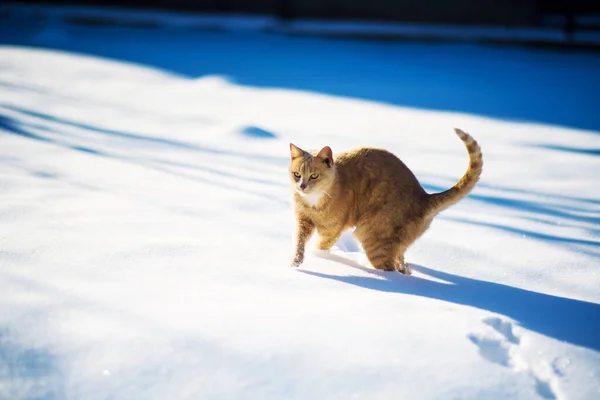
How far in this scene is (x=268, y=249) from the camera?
125 inches

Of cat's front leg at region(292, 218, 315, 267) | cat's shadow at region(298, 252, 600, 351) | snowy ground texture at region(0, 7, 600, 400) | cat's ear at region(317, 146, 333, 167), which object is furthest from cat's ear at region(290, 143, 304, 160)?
cat's shadow at region(298, 252, 600, 351)

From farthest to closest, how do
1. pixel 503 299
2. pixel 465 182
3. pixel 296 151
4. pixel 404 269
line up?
pixel 296 151, pixel 404 269, pixel 465 182, pixel 503 299

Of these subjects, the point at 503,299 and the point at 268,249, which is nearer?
the point at 503,299

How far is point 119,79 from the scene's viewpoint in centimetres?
710

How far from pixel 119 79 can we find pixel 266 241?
4.64 meters

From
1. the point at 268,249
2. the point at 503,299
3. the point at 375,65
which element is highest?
the point at 375,65

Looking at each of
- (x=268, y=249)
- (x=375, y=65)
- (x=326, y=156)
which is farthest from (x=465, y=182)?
(x=375, y=65)

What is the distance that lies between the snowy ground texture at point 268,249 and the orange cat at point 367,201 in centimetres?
16

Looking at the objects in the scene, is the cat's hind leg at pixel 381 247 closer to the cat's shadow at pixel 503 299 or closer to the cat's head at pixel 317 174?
the cat's shadow at pixel 503 299

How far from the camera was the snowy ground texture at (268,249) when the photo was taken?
2.10 meters

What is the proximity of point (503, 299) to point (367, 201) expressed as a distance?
832 mm

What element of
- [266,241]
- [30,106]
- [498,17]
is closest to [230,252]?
[266,241]

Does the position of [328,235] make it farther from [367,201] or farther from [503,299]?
[503,299]

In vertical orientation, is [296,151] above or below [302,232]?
above
